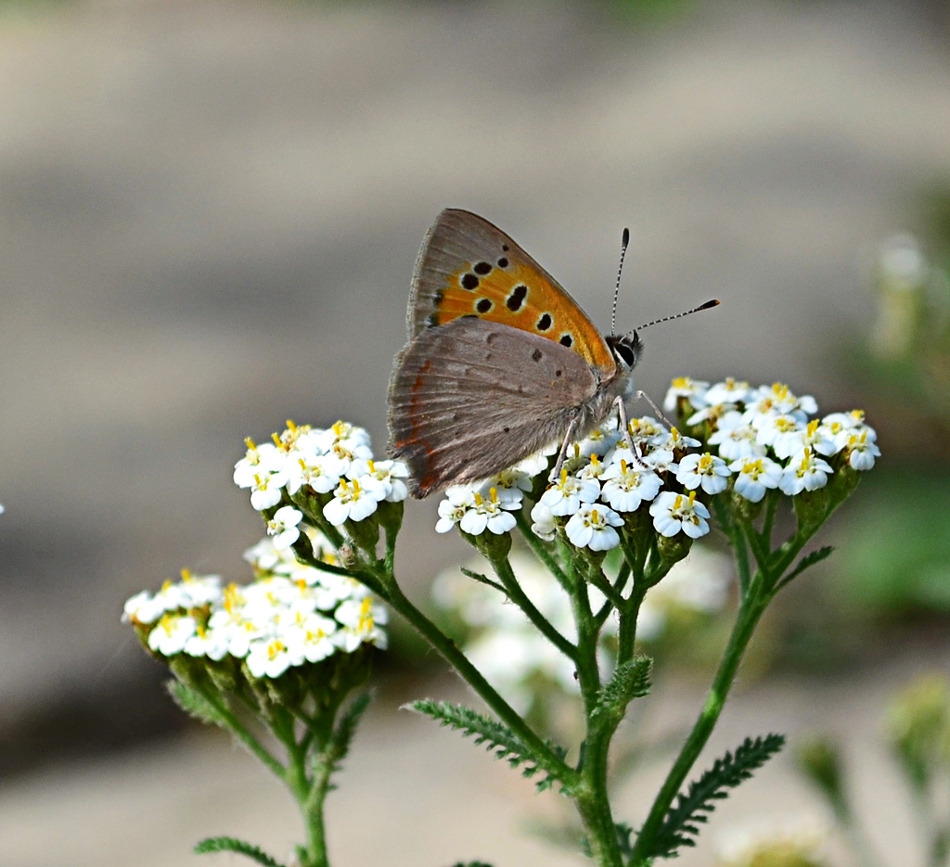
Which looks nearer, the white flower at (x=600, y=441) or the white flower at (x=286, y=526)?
the white flower at (x=286, y=526)

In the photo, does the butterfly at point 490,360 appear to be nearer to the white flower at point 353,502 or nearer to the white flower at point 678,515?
the white flower at point 353,502

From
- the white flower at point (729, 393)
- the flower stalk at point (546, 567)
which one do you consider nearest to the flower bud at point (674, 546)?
the flower stalk at point (546, 567)

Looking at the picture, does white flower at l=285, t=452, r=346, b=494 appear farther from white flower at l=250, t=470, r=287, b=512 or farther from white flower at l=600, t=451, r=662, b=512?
white flower at l=600, t=451, r=662, b=512

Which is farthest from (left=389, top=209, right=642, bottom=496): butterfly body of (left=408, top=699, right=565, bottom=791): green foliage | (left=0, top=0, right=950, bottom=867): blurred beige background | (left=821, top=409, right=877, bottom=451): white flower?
(left=0, top=0, right=950, bottom=867): blurred beige background

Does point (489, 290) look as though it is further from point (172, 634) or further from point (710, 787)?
point (710, 787)

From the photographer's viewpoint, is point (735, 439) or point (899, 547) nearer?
point (735, 439)

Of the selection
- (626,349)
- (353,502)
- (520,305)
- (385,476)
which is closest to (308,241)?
(626,349)
